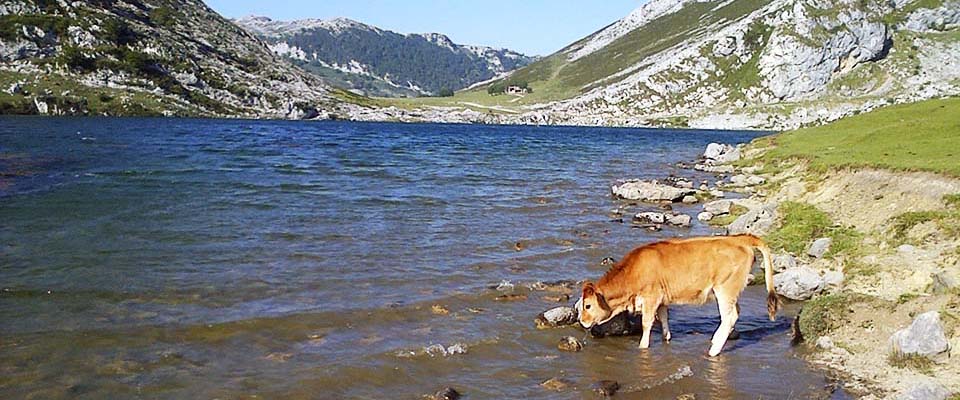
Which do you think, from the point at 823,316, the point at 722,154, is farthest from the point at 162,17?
the point at 823,316

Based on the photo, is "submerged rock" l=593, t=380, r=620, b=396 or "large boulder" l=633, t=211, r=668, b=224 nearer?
"submerged rock" l=593, t=380, r=620, b=396

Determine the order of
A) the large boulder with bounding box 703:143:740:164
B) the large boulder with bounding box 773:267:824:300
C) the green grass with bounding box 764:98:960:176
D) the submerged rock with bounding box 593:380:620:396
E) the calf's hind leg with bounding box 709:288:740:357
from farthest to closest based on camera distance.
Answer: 1. the large boulder with bounding box 703:143:740:164
2. the green grass with bounding box 764:98:960:176
3. the large boulder with bounding box 773:267:824:300
4. the calf's hind leg with bounding box 709:288:740:357
5. the submerged rock with bounding box 593:380:620:396

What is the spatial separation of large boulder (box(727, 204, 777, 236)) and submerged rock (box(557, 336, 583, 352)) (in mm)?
10660

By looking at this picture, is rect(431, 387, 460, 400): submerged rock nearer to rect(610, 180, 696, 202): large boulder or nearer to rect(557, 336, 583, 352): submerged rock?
rect(557, 336, 583, 352): submerged rock

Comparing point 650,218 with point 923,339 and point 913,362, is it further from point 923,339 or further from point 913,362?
point 913,362

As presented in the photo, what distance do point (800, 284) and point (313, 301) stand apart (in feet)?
31.6

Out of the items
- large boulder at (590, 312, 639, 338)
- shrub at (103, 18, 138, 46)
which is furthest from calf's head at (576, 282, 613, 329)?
shrub at (103, 18, 138, 46)

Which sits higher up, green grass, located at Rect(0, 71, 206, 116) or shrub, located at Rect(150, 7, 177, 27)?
shrub, located at Rect(150, 7, 177, 27)

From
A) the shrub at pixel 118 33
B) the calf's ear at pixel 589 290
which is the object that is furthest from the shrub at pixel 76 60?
the calf's ear at pixel 589 290

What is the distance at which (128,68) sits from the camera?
14050 cm

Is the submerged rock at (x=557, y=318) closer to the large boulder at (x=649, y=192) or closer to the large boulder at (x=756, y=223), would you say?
the large boulder at (x=756, y=223)

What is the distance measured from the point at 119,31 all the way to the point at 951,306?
565ft

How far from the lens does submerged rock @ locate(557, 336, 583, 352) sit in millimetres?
10742

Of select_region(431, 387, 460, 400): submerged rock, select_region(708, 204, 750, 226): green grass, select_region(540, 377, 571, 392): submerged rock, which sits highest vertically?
select_region(431, 387, 460, 400): submerged rock
